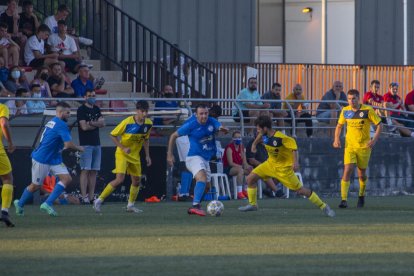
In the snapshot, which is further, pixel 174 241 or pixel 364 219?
pixel 364 219

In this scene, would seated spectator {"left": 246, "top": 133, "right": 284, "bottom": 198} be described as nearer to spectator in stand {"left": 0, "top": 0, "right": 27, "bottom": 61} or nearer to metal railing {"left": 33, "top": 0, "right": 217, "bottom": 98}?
metal railing {"left": 33, "top": 0, "right": 217, "bottom": 98}

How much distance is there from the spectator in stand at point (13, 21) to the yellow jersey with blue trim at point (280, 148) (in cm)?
910

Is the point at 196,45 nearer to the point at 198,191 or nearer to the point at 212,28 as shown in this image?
the point at 212,28

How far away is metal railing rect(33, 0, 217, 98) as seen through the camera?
27844 mm

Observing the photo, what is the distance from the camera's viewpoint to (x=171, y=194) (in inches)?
961

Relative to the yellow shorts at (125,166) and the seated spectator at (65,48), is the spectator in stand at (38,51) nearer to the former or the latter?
the seated spectator at (65,48)

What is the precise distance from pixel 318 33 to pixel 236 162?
10490mm

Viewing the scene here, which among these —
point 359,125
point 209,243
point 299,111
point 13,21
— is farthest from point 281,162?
point 13,21

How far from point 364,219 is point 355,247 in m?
4.31

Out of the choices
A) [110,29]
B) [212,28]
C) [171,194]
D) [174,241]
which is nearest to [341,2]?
[212,28]

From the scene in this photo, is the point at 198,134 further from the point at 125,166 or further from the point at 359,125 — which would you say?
the point at 359,125

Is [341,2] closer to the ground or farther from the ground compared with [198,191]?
farther from the ground

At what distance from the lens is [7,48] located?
81.1ft

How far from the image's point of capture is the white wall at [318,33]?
34.4 meters
